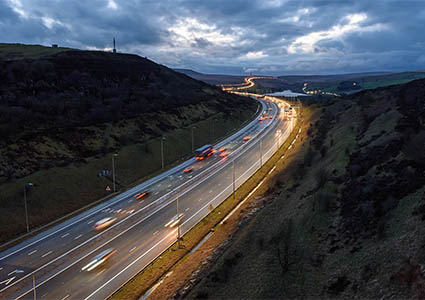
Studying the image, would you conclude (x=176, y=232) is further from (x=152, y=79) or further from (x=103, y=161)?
(x=152, y=79)

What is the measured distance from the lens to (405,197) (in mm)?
30859

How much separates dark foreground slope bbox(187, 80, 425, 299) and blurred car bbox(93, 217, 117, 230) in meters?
20.4

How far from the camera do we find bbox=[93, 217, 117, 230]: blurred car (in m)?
46.9

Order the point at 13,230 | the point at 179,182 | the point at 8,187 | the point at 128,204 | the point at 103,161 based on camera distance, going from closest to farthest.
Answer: the point at 13,230 → the point at 8,187 → the point at 128,204 → the point at 179,182 → the point at 103,161

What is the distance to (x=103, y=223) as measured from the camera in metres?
47.8

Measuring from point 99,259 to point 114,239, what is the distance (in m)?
5.48

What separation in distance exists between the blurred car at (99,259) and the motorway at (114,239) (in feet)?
1.60

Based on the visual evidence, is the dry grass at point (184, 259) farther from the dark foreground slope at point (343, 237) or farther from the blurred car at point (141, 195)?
the blurred car at point (141, 195)

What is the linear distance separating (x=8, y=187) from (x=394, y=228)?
187 ft

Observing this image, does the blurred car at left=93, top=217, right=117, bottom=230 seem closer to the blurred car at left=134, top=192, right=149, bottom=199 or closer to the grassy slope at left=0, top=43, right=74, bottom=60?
the blurred car at left=134, top=192, right=149, bottom=199

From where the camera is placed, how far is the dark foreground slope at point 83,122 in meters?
56.8

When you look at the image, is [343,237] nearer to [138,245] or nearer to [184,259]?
[184,259]

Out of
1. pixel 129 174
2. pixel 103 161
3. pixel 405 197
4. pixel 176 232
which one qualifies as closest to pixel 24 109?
pixel 103 161

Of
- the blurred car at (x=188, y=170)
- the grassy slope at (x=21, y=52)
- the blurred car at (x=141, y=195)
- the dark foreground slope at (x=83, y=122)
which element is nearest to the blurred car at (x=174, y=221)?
the blurred car at (x=141, y=195)
